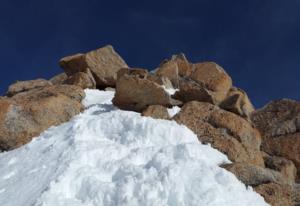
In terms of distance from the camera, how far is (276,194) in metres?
16.0

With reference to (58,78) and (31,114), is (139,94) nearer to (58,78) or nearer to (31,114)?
(31,114)

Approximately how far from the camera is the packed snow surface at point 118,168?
14.1 meters

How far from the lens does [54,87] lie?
2431 centimetres

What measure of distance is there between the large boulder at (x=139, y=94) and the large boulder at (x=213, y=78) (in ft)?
13.2

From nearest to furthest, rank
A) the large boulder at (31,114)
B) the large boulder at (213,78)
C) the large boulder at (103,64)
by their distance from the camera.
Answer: the large boulder at (31,114) → the large boulder at (213,78) → the large boulder at (103,64)

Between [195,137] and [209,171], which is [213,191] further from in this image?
[195,137]

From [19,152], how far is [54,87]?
5.83m

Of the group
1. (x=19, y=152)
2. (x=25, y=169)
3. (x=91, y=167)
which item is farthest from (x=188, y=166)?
(x=19, y=152)

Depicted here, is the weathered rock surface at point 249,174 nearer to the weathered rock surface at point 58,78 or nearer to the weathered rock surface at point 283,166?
the weathered rock surface at point 283,166

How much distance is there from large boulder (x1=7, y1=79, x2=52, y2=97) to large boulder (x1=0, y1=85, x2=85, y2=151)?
3.92 m

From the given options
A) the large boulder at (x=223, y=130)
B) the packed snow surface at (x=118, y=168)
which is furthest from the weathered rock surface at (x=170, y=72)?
the packed snow surface at (x=118, y=168)

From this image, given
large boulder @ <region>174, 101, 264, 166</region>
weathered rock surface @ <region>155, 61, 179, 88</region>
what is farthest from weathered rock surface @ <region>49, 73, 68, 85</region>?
large boulder @ <region>174, 101, 264, 166</region>

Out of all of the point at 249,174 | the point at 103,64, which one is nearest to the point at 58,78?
the point at 103,64

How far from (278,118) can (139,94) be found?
581 centimetres
